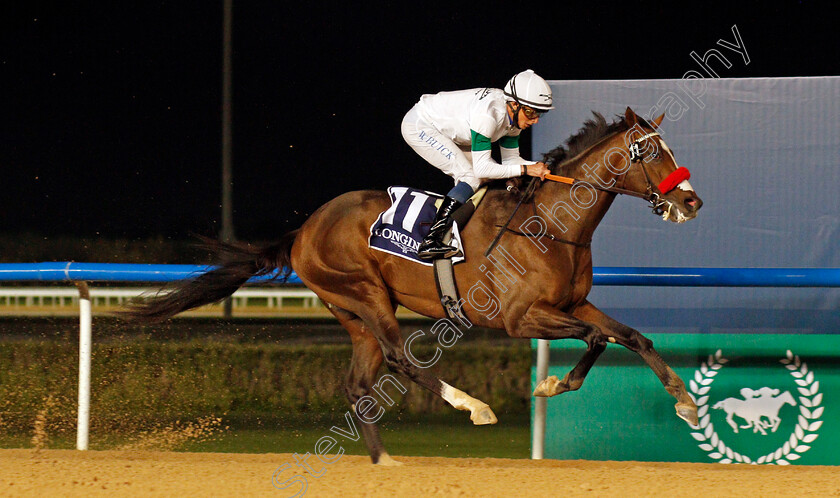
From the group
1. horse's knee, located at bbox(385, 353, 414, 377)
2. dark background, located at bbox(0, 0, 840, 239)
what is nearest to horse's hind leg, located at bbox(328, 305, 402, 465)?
horse's knee, located at bbox(385, 353, 414, 377)

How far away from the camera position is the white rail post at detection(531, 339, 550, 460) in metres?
4.23

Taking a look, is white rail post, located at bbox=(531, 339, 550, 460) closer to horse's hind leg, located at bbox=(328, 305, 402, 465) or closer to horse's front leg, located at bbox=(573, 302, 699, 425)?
horse's front leg, located at bbox=(573, 302, 699, 425)

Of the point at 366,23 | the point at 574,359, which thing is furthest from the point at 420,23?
the point at 574,359

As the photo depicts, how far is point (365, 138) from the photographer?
12688mm

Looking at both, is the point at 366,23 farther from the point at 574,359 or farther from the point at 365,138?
the point at 574,359

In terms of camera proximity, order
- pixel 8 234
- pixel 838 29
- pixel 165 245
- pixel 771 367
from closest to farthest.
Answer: pixel 771 367 → pixel 838 29 → pixel 165 245 → pixel 8 234

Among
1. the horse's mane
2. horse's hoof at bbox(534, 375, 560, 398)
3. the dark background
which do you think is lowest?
horse's hoof at bbox(534, 375, 560, 398)

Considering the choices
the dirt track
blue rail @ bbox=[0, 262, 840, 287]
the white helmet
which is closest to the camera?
the dirt track

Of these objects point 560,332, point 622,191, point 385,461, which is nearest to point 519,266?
point 560,332

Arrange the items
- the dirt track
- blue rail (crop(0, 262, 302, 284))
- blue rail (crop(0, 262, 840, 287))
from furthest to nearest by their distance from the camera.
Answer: blue rail (crop(0, 262, 302, 284)) → blue rail (crop(0, 262, 840, 287)) → the dirt track

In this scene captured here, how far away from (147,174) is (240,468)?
11.1 meters

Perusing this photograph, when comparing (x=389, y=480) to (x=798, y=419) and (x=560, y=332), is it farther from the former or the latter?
(x=798, y=419)

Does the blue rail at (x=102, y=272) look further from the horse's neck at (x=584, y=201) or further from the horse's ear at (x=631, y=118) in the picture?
the horse's ear at (x=631, y=118)

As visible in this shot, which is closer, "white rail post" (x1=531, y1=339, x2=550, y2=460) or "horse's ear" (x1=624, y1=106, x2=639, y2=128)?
"horse's ear" (x1=624, y1=106, x2=639, y2=128)
